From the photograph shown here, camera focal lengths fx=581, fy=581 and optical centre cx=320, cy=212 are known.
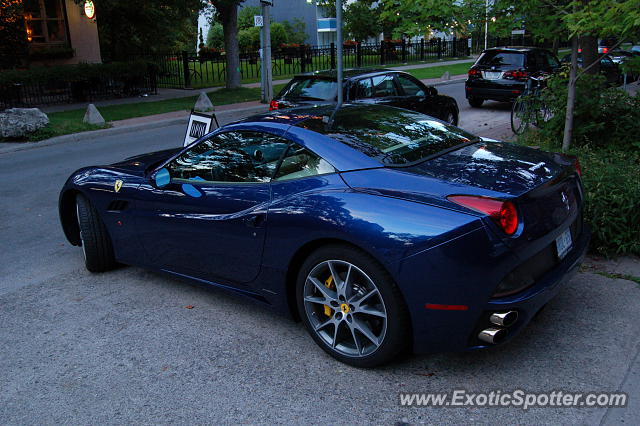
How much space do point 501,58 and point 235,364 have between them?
47.4 ft

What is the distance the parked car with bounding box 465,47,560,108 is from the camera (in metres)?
15.5

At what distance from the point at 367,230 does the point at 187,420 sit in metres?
1.43

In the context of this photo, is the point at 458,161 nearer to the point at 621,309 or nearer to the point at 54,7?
the point at 621,309

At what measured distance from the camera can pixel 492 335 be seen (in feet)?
10.4

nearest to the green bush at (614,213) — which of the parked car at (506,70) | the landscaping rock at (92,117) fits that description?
the parked car at (506,70)

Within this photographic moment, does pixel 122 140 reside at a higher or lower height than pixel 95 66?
lower

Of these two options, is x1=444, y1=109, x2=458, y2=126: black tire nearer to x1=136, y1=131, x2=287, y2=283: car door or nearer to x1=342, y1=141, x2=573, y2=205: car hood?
x1=342, y1=141, x2=573, y2=205: car hood

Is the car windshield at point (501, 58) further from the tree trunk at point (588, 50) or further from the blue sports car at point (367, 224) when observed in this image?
the blue sports car at point (367, 224)

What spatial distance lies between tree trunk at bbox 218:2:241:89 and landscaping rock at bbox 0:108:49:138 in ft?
28.6

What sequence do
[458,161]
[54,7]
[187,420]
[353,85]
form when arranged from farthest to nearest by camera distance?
[54,7] < [353,85] < [458,161] < [187,420]

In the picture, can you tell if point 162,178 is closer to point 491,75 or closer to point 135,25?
point 491,75

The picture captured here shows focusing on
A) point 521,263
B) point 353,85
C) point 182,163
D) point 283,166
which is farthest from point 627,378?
point 353,85

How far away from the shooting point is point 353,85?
9586 mm

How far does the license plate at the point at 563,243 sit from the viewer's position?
359 centimetres
